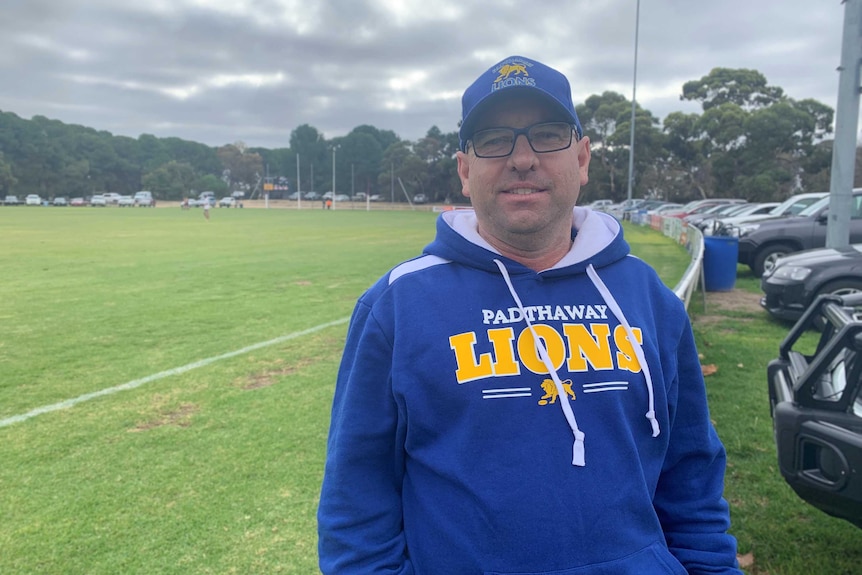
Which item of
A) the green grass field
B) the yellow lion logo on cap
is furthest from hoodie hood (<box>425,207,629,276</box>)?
the green grass field

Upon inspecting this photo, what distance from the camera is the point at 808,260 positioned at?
8320mm

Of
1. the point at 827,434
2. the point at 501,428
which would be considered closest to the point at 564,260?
the point at 501,428

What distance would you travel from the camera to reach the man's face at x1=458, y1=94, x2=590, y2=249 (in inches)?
69.7

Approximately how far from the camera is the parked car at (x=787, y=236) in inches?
462

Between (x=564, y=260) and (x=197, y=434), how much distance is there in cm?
366

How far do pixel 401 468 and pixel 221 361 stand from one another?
5.31m

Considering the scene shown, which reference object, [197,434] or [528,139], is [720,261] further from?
[528,139]

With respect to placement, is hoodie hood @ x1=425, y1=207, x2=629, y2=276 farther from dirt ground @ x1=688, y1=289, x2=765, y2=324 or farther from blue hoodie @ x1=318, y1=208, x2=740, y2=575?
dirt ground @ x1=688, y1=289, x2=765, y2=324

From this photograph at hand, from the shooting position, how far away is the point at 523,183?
5.79 feet

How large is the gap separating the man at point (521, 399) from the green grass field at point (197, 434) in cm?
171

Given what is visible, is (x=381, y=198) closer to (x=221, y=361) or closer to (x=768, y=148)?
(x=768, y=148)

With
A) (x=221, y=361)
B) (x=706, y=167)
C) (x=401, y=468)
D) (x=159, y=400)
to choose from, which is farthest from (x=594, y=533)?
(x=706, y=167)

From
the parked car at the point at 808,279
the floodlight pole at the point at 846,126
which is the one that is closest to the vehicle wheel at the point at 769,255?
the floodlight pole at the point at 846,126

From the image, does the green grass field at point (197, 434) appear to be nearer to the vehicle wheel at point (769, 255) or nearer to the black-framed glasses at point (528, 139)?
the black-framed glasses at point (528, 139)
